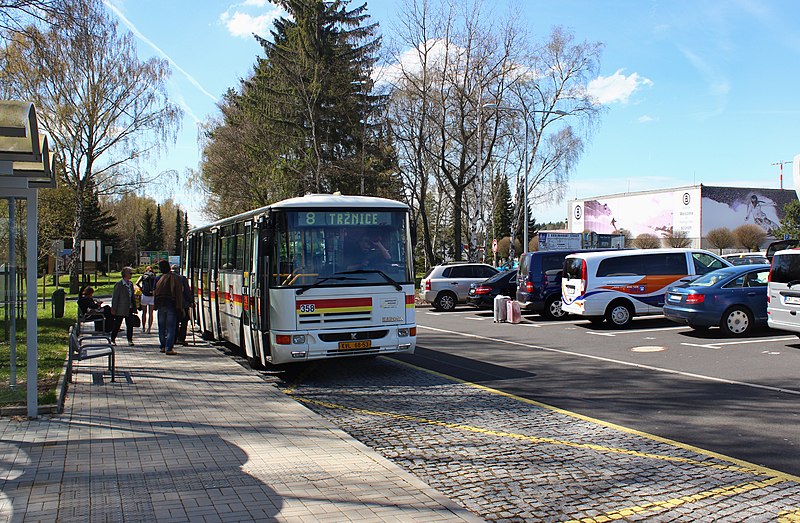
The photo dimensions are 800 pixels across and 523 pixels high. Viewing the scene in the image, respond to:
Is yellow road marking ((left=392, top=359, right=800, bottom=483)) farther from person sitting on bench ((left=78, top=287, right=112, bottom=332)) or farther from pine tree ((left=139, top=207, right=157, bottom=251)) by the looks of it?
pine tree ((left=139, top=207, right=157, bottom=251))

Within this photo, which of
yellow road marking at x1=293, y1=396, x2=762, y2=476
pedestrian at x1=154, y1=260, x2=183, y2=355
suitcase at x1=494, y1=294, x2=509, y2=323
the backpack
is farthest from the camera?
suitcase at x1=494, y1=294, x2=509, y2=323

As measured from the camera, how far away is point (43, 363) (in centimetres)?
1327

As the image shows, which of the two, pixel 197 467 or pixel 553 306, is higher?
pixel 553 306

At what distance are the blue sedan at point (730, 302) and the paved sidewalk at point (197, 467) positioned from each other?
1063cm

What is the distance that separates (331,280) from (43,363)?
19.9 feet

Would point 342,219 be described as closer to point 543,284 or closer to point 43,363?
point 43,363

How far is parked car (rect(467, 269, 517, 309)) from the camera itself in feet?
87.4

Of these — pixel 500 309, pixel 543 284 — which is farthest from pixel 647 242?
pixel 500 309

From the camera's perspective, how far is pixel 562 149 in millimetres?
44750

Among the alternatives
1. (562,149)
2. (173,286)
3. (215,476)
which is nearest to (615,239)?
(562,149)

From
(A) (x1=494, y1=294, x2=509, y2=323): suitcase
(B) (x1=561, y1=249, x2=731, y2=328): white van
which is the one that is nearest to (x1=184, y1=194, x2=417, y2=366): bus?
(B) (x1=561, y1=249, x2=731, y2=328): white van

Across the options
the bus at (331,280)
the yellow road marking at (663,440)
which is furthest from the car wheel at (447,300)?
the yellow road marking at (663,440)

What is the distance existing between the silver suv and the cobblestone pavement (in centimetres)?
1881

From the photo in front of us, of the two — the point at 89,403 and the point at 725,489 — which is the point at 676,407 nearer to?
the point at 725,489
